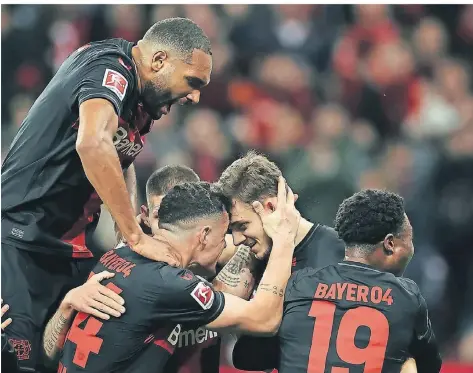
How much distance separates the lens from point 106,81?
382cm

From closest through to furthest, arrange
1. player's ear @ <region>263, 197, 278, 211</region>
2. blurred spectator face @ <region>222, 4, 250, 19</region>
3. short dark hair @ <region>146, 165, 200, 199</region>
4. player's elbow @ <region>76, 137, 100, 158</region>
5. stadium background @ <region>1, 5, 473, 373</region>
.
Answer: player's elbow @ <region>76, 137, 100, 158</region> → player's ear @ <region>263, 197, 278, 211</region> → short dark hair @ <region>146, 165, 200, 199</region> → stadium background @ <region>1, 5, 473, 373</region> → blurred spectator face @ <region>222, 4, 250, 19</region>

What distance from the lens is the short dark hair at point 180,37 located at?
4.03 meters

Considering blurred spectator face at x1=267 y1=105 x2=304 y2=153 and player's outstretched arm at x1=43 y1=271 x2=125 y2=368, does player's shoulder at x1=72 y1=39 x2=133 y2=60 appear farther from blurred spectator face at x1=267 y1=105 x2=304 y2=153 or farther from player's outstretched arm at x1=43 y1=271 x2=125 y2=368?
blurred spectator face at x1=267 y1=105 x2=304 y2=153

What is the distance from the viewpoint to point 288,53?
28.8 feet

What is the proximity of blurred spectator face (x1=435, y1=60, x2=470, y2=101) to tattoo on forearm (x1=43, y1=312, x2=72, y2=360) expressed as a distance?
565 cm

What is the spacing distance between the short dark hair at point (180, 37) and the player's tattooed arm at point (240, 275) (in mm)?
1031

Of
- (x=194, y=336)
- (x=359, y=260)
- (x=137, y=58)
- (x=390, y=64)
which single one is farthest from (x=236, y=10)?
(x=359, y=260)

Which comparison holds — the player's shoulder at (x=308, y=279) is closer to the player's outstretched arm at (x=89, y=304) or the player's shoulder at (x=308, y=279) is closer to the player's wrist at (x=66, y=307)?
the player's outstretched arm at (x=89, y=304)

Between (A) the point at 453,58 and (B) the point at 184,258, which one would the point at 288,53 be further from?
(B) the point at 184,258

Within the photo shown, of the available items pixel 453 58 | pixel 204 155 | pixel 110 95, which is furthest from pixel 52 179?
pixel 453 58

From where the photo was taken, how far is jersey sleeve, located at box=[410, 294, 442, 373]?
3732 mm

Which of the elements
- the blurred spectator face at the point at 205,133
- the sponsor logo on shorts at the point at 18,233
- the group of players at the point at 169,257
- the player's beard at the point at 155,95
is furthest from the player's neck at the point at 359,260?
the blurred spectator face at the point at 205,133

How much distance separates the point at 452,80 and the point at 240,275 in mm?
5162

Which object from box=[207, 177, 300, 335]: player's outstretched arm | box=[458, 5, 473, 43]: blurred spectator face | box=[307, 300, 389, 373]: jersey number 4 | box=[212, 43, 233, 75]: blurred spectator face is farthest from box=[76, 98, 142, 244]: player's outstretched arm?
box=[458, 5, 473, 43]: blurred spectator face
